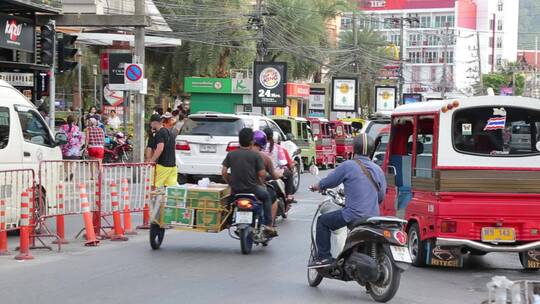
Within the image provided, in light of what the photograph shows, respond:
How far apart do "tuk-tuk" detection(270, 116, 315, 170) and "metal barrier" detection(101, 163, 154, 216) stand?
54.5ft

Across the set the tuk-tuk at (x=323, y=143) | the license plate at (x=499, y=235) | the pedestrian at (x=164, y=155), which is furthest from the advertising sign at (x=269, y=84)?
the license plate at (x=499, y=235)

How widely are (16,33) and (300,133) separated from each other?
38.9 feet

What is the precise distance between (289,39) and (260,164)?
1713 inches

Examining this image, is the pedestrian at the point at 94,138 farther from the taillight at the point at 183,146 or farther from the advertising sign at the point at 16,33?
the taillight at the point at 183,146

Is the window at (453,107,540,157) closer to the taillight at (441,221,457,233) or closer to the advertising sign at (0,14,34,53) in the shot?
the taillight at (441,221,457,233)

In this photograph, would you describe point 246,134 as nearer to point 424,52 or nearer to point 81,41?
point 81,41

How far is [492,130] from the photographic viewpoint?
37.0 ft

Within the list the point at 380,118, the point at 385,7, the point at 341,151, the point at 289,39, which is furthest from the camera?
the point at 385,7

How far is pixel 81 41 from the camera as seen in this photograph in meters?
35.7

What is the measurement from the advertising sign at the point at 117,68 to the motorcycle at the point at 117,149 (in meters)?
6.41

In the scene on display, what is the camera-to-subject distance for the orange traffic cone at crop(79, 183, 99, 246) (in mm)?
12742

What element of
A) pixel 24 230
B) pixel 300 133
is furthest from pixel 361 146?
pixel 300 133

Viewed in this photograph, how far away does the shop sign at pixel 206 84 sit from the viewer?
4453 centimetres

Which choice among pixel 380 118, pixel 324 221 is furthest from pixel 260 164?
pixel 380 118
